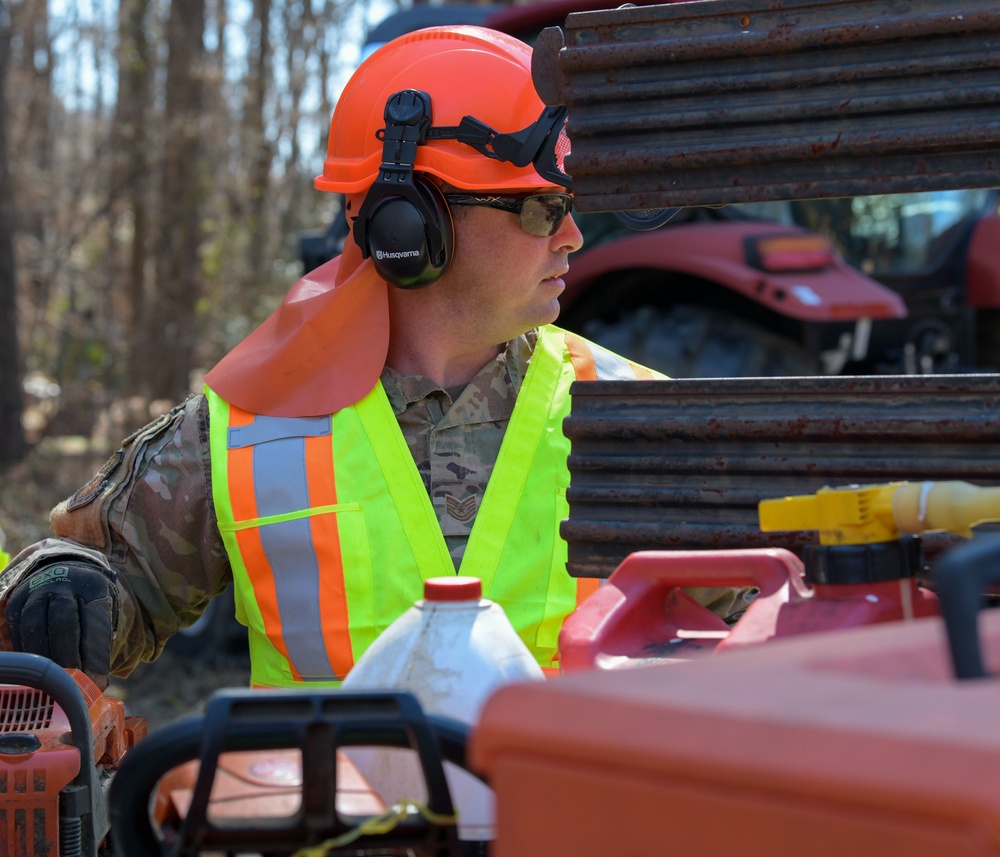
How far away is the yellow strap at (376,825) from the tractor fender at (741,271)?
13.6 ft

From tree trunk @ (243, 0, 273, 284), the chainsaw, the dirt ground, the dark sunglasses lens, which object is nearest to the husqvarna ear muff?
the dark sunglasses lens

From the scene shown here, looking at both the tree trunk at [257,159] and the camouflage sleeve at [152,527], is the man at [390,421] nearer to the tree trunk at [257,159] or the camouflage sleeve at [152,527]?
the camouflage sleeve at [152,527]

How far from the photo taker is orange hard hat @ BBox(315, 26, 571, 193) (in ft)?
8.57

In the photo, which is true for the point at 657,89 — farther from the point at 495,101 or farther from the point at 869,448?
the point at 495,101

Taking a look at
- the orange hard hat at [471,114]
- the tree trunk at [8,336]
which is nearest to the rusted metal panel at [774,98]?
the orange hard hat at [471,114]

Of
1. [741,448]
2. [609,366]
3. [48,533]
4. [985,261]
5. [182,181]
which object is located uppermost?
[182,181]

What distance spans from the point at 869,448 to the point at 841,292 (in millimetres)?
3711

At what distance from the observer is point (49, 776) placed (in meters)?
1.55

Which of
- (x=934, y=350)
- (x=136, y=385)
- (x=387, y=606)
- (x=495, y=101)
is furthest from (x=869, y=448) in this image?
(x=136, y=385)

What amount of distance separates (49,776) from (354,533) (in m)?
1.01

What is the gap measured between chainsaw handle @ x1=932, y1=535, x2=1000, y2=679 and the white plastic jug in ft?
1.76

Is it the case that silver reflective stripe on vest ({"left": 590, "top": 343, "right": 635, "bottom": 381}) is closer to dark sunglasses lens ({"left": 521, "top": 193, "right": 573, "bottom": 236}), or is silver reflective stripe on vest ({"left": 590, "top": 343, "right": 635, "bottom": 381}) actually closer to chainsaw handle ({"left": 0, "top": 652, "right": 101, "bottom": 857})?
dark sunglasses lens ({"left": 521, "top": 193, "right": 573, "bottom": 236})

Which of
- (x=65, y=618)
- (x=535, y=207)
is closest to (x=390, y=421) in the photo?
(x=535, y=207)

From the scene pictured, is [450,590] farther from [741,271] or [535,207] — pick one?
[741,271]
